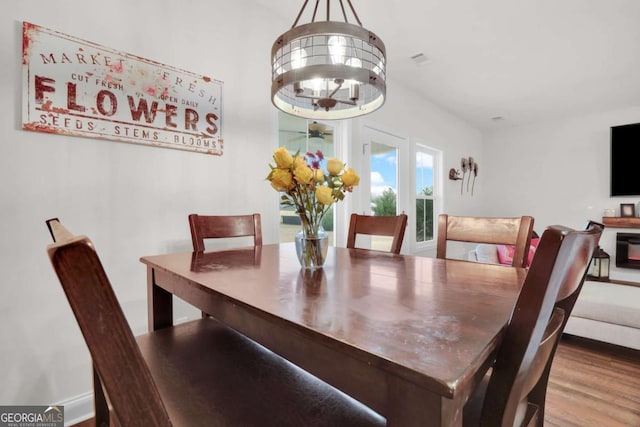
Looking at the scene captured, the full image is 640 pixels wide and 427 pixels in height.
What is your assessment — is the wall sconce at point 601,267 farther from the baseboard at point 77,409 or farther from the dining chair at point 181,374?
the baseboard at point 77,409

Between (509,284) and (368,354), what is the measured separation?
65cm

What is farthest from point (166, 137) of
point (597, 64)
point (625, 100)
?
point (625, 100)

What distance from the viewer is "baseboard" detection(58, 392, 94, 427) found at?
1507 millimetres

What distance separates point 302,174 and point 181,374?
2.35 feet

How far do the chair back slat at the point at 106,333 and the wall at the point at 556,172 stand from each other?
6.25 meters

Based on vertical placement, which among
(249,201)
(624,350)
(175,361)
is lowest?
(624,350)

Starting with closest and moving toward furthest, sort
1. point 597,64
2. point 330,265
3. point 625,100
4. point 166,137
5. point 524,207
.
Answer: point 330,265, point 166,137, point 597,64, point 625,100, point 524,207

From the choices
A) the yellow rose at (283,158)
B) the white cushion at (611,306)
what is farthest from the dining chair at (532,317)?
the white cushion at (611,306)

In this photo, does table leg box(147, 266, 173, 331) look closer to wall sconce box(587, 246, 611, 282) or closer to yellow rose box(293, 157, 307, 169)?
yellow rose box(293, 157, 307, 169)

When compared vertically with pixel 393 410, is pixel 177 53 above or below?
above

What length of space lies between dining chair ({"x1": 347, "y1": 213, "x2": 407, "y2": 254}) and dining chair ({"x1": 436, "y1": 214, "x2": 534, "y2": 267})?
0.20 meters

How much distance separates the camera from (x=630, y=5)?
231cm

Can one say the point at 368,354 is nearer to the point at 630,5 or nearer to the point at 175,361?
the point at 175,361

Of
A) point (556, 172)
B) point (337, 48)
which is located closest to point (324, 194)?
point (337, 48)
